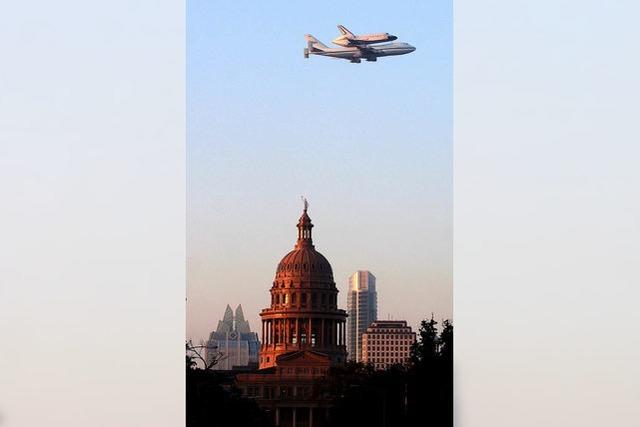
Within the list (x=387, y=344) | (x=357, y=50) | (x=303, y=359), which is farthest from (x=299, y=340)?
(x=357, y=50)

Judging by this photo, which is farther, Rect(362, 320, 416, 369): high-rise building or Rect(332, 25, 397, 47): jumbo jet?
Rect(362, 320, 416, 369): high-rise building

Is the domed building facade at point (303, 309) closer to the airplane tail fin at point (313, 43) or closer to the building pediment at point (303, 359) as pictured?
the building pediment at point (303, 359)

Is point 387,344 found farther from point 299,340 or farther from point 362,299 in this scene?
point 299,340

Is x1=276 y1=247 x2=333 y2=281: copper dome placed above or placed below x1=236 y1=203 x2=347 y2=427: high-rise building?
above

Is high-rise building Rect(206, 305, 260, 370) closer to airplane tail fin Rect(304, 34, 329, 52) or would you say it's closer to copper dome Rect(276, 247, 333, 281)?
copper dome Rect(276, 247, 333, 281)

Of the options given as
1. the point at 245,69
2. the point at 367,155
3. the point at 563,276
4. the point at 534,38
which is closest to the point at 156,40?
the point at 245,69

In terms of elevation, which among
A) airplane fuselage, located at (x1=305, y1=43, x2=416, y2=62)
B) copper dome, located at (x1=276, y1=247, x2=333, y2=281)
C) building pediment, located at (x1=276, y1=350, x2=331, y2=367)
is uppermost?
airplane fuselage, located at (x1=305, y1=43, x2=416, y2=62)

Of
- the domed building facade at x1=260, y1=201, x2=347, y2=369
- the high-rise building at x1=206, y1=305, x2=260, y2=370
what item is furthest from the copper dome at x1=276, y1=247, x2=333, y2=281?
the high-rise building at x1=206, y1=305, x2=260, y2=370
